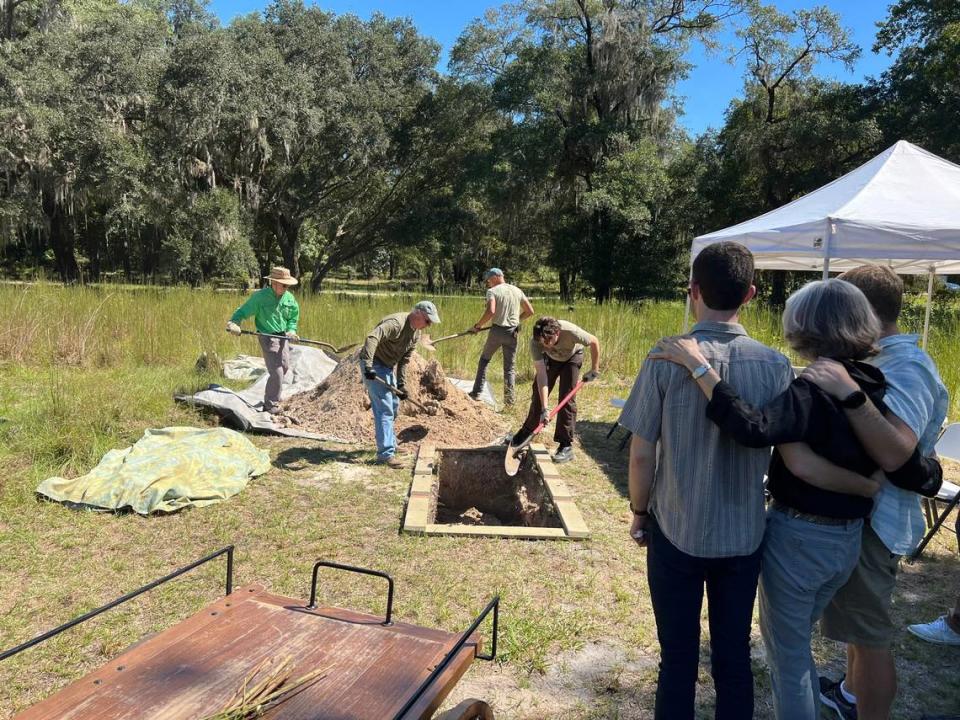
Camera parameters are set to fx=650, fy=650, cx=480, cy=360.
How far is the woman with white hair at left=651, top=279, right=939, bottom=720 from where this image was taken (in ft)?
5.66

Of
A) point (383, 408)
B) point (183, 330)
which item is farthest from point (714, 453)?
point (183, 330)

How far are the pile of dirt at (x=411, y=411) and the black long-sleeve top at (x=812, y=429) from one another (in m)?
4.88

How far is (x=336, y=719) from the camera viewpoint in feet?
5.11

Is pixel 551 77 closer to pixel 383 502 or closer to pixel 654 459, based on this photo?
pixel 383 502

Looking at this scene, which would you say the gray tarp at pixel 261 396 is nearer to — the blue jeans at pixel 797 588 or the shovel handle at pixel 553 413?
the shovel handle at pixel 553 413

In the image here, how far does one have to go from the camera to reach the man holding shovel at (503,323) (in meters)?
8.10

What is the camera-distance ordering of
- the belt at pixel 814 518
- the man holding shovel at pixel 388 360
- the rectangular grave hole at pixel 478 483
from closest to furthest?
the belt at pixel 814 518 → the man holding shovel at pixel 388 360 → the rectangular grave hole at pixel 478 483

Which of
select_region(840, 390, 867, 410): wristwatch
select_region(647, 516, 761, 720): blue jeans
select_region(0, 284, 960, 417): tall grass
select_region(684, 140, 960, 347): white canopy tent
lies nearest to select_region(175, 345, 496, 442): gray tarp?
select_region(0, 284, 960, 417): tall grass

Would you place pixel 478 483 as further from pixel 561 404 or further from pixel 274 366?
pixel 274 366

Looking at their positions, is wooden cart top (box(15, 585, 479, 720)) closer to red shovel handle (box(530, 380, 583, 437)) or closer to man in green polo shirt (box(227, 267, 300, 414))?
red shovel handle (box(530, 380, 583, 437))

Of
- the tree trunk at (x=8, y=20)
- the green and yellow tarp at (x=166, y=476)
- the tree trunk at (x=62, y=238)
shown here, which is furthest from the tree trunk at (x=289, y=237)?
the green and yellow tarp at (x=166, y=476)

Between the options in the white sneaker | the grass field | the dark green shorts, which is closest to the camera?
the dark green shorts

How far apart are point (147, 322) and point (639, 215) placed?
649 inches

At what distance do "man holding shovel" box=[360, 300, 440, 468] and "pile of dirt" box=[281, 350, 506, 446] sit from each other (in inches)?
30.2
